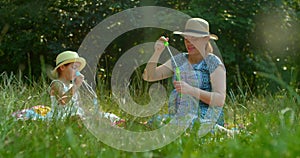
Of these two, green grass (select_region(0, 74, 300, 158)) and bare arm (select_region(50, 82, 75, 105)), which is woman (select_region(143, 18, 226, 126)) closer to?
bare arm (select_region(50, 82, 75, 105))

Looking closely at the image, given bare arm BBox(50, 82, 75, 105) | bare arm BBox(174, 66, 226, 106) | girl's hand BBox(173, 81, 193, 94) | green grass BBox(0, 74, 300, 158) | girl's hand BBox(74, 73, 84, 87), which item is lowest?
girl's hand BBox(74, 73, 84, 87)

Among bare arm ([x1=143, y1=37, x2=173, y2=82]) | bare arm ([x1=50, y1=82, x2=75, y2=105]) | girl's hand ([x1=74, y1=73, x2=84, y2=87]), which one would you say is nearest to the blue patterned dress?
bare arm ([x1=143, y1=37, x2=173, y2=82])

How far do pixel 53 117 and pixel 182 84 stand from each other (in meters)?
1.20

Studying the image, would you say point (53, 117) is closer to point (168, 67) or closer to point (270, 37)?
point (168, 67)

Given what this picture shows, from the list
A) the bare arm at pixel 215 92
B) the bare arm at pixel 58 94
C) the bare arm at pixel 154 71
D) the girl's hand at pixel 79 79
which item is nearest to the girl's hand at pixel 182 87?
the bare arm at pixel 215 92

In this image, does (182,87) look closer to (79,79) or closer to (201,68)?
(201,68)

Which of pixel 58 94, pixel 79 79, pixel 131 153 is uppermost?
pixel 131 153

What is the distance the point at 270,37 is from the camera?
328 inches

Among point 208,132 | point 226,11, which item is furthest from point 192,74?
point 226,11

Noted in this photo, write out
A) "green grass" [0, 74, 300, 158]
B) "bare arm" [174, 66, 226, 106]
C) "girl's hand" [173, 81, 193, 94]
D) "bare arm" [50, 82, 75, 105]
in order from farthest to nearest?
"bare arm" [174, 66, 226, 106] < "girl's hand" [173, 81, 193, 94] < "bare arm" [50, 82, 75, 105] < "green grass" [0, 74, 300, 158]

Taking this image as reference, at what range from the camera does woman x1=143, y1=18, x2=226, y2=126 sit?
3.52 m

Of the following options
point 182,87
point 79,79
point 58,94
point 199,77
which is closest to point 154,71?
point 199,77

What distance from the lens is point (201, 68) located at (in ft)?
12.4

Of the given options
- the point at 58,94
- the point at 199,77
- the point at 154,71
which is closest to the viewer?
the point at 58,94
